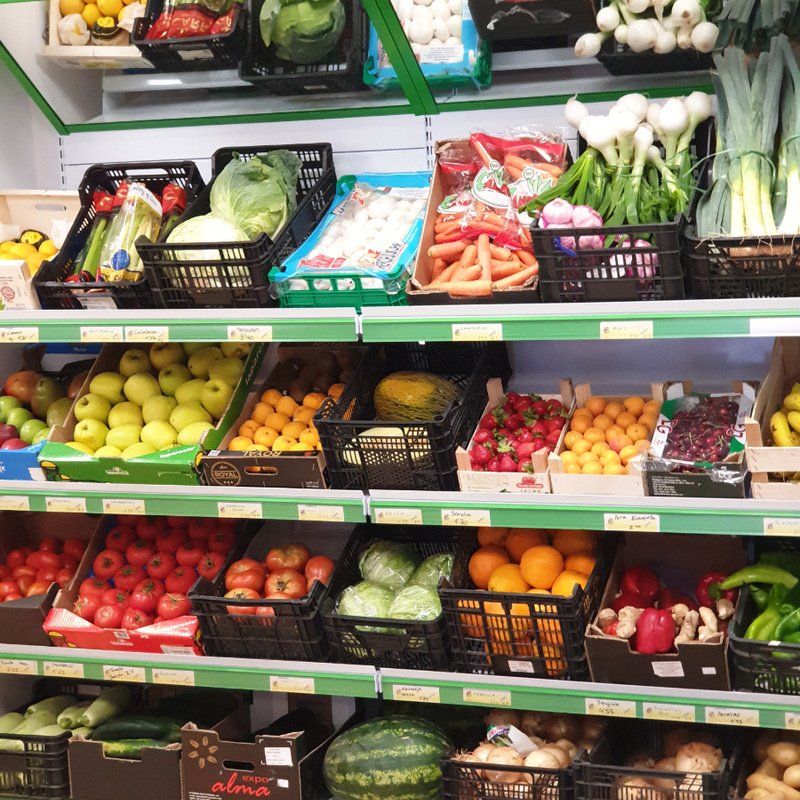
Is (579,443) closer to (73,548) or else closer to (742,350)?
(742,350)

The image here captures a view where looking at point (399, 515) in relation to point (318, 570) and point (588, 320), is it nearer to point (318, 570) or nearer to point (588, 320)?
point (318, 570)

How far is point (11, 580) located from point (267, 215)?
1.62 meters

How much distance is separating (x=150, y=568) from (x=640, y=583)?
159 cm

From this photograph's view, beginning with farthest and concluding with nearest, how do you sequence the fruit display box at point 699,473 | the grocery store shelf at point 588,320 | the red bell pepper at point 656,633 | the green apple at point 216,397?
1. the green apple at point 216,397
2. the red bell pepper at point 656,633
3. the fruit display box at point 699,473
4. the grocery store shelf at point 588,320

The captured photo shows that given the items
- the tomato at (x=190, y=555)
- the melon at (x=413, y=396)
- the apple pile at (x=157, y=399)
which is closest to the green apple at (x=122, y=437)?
the apple pile at (x=157, y=399)

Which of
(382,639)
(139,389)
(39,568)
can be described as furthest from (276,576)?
(39,568)

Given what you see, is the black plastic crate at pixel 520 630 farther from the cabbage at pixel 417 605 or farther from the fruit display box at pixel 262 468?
the fruit display box at pixel 262 468

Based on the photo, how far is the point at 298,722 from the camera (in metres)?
3.43

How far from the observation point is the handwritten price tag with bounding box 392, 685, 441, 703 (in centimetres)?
294

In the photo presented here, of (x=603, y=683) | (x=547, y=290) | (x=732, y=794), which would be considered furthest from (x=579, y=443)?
(x=732, y=794)

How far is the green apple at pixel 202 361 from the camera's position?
11.1ft

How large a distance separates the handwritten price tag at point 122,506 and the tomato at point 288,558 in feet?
1.45

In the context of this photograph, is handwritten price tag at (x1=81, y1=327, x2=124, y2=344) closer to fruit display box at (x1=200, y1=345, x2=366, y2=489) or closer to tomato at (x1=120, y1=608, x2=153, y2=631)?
fruit display box at (x1=200, y1=345, x2=366, y2=489)

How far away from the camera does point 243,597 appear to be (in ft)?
10.1
